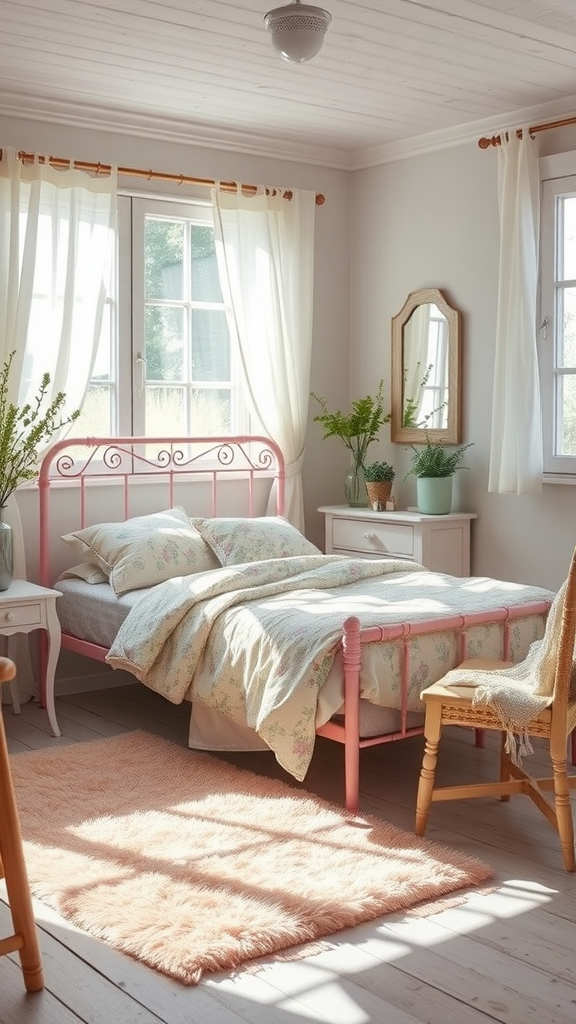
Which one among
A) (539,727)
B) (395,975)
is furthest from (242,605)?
(395,975)

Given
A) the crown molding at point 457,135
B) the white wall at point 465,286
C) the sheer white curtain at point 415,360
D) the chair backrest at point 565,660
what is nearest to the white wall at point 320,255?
the white wall at point 465,286

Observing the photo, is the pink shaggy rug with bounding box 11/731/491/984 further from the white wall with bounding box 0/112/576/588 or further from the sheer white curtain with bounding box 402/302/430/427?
the sheer white curtain with bounding box 402/302/430/427

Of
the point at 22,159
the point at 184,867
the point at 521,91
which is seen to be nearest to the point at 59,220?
the point at 22,159

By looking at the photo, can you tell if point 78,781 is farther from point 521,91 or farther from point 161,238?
point 521,91

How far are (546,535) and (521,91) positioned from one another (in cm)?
183

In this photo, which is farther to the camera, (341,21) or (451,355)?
(451,355)

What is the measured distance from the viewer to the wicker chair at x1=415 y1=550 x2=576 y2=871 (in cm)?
296

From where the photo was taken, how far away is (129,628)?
13.5 ft

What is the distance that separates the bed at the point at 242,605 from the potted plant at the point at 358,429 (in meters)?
0.34

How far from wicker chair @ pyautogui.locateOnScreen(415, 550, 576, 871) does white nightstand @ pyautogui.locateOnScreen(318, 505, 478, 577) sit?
164 centimetres

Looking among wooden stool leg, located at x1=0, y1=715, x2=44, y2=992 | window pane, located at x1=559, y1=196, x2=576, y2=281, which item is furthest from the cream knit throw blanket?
window pane, located at x1=559, y1=196, x2=576, y2=281

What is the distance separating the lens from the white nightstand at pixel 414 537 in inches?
198

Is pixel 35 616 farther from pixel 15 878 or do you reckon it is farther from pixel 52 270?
pixel 15 878

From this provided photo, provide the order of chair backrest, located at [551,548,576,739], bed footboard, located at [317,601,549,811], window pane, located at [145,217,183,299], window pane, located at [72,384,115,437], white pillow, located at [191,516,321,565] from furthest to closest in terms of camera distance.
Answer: window pane, located at [145,217,183,299] → window pane, located at [72,384,115,437] → white pillow, located at [191,516,321,565] → bed footboard, located at [317,601,549,811] → chair backrest, located at [551,548,576,739]
